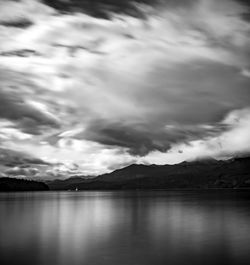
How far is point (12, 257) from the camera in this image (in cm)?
3516

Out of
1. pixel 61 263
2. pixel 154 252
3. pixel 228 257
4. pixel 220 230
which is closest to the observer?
pixel 61 263

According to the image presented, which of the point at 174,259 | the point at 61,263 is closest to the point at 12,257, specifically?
the point at 61,263

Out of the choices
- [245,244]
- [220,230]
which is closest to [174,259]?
[245,244]

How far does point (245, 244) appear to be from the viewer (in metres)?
42.6

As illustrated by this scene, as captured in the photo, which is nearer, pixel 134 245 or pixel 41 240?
pixel 134 245

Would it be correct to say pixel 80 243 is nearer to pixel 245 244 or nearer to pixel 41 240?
pixel 41 240

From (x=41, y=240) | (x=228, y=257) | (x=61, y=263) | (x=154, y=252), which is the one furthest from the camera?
(x=41, y=240)

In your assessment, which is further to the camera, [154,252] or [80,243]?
[80,243]

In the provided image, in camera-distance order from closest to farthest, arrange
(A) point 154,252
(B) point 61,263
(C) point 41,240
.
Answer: (B) point 61,263
(A) point 154,252
(C) point 41,240

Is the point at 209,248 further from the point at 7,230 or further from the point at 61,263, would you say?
the point at 7,230

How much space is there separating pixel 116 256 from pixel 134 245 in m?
7.05

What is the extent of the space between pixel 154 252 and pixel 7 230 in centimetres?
3008

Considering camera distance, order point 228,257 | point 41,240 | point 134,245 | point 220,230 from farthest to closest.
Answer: point 220,230 → point 41,240 → point 134,245 → point 228,257

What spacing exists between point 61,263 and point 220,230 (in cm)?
3198
